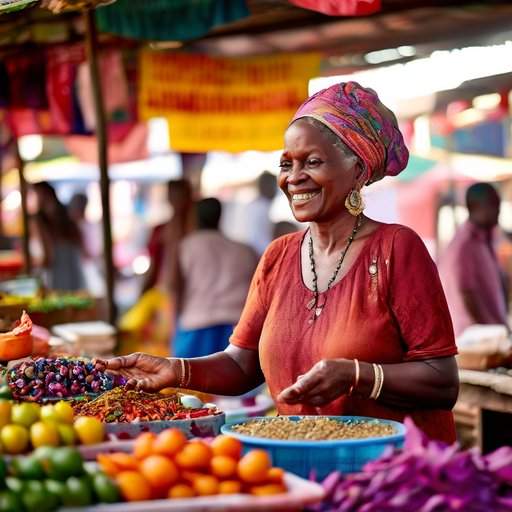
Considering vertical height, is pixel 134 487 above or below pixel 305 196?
below

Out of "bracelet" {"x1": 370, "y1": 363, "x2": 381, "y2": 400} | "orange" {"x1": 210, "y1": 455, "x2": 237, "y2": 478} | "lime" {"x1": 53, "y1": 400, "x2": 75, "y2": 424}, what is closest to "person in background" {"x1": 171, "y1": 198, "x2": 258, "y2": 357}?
"bracelet" {"x1": 370, "y1": 363, "x2": 381, "y2": 400}

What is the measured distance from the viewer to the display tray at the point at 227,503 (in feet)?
6.69

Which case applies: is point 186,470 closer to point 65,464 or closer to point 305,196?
point 65,464

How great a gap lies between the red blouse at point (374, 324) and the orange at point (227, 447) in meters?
0.71

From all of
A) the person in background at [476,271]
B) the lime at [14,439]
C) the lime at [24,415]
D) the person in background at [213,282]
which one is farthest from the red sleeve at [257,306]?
the person in background at [213,282]

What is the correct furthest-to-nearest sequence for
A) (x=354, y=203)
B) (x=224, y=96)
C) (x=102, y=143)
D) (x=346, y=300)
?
1. (x=224, y=96)
2. (x=102, y=143)
3. (x=354, y=203)
4. (x=346, y=300)

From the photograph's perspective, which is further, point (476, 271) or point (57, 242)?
point (57, 242)

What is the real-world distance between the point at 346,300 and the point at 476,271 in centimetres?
435

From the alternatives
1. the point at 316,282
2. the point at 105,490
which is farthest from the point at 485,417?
the point at 105,490

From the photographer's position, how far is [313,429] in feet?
8.67

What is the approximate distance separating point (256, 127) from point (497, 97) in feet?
7.56

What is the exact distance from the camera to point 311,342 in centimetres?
304

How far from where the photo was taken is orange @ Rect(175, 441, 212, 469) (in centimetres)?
220

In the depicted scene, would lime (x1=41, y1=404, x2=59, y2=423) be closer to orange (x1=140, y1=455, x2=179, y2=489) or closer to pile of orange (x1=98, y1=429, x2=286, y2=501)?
pile of orange (x1=98, y1=429, x2=286, y2=501)
